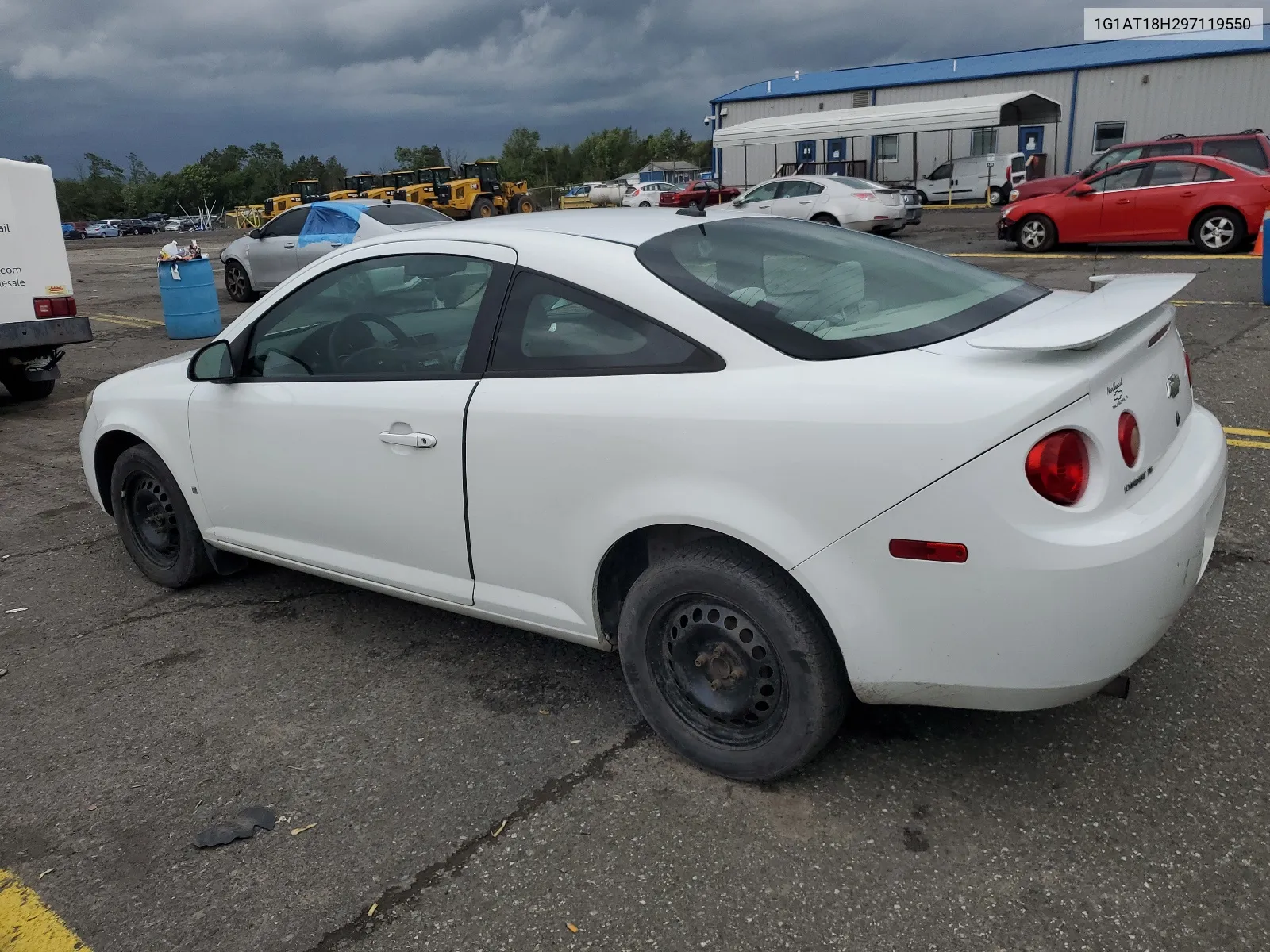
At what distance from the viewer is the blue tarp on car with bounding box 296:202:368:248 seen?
13328 mm

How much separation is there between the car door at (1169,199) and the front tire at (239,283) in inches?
545

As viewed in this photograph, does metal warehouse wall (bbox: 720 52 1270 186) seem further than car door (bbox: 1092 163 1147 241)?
Yes

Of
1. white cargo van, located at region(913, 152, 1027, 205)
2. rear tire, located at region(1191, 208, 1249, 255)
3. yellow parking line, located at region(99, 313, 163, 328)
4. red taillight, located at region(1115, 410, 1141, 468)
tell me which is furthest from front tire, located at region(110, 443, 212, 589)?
white cargo van, located at region(913, 152, 1027, 205)

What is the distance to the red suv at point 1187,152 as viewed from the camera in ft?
56.6

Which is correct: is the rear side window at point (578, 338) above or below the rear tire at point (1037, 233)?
above

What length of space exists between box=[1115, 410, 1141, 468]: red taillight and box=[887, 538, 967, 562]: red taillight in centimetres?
49

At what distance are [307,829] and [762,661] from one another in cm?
132

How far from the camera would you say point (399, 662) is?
3.60 m

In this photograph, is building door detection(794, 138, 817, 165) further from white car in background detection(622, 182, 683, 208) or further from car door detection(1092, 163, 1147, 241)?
car door detection(1092, 163, 1147, 241)

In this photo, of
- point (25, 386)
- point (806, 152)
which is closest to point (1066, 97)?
point (806, 152)

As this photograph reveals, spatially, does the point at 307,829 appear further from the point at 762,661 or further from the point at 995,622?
the point at 995,622

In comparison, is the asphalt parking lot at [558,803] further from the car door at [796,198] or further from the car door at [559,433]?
the car door at [796,198]

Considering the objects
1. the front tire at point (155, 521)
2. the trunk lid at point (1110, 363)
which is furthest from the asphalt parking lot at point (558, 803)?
the trunk lid at point (1110, 363)

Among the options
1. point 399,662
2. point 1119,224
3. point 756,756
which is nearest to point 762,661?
point 756,756
